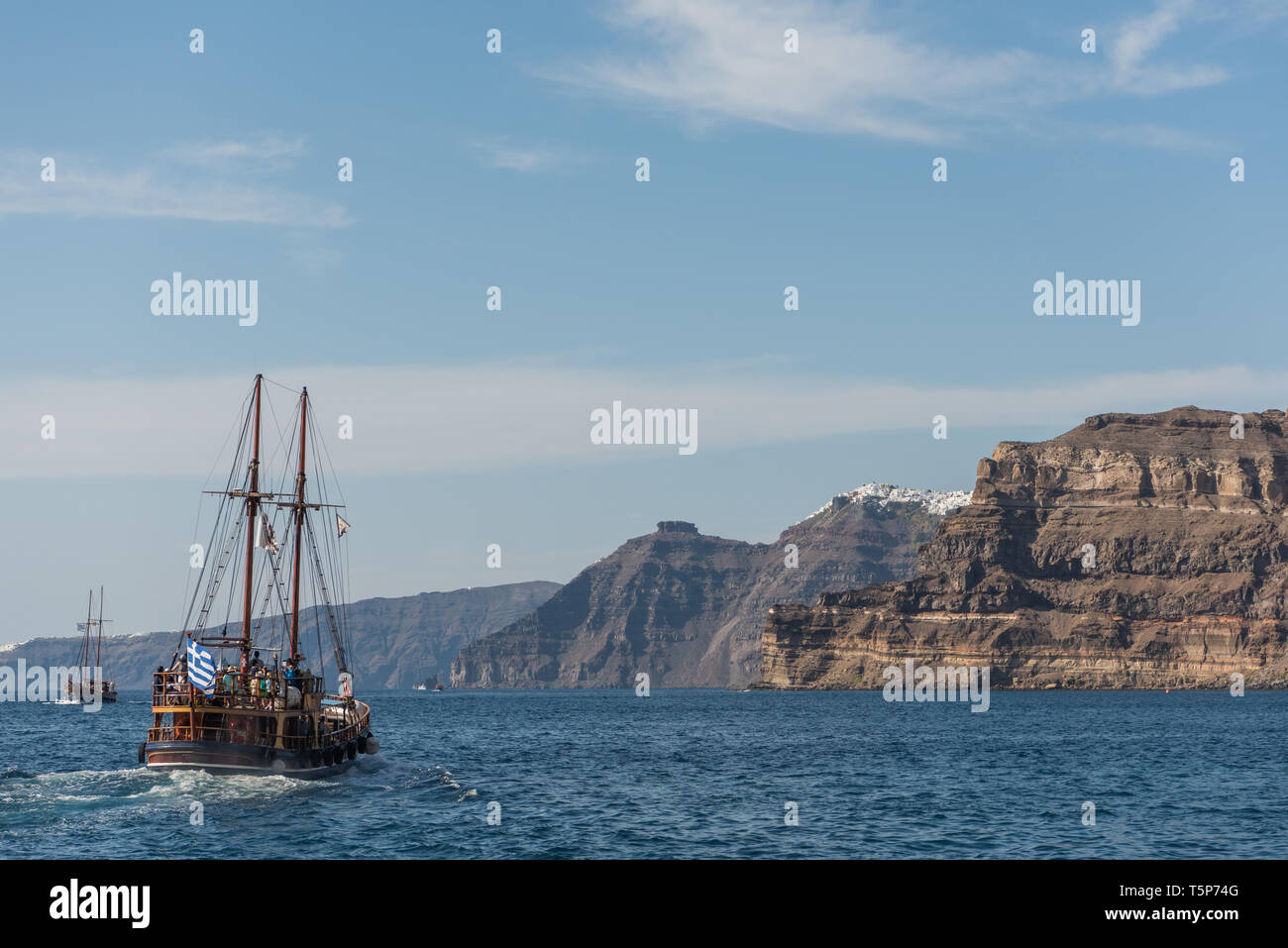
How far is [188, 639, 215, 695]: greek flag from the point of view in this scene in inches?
2418

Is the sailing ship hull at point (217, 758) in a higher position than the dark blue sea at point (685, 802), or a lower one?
higher

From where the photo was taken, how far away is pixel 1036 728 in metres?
142

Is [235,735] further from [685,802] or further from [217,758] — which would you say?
[685,802]

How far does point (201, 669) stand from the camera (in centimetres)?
6178

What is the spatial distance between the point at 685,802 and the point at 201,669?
76.2 ft

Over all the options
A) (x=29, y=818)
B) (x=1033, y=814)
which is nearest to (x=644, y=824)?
(x=1033, y=814)

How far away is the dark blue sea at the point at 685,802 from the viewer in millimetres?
44594

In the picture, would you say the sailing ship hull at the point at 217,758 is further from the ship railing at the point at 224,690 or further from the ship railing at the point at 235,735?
the ship railing at the point at 224,690

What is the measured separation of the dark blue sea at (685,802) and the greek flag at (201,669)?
4.54 metres

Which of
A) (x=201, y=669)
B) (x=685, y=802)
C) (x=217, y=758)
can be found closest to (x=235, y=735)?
(x=217, y=758)

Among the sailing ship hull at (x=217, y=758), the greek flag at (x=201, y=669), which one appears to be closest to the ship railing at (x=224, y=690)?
the greek flag at (x=201, y=669)

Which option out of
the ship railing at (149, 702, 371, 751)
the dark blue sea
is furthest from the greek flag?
the dark blue sea
